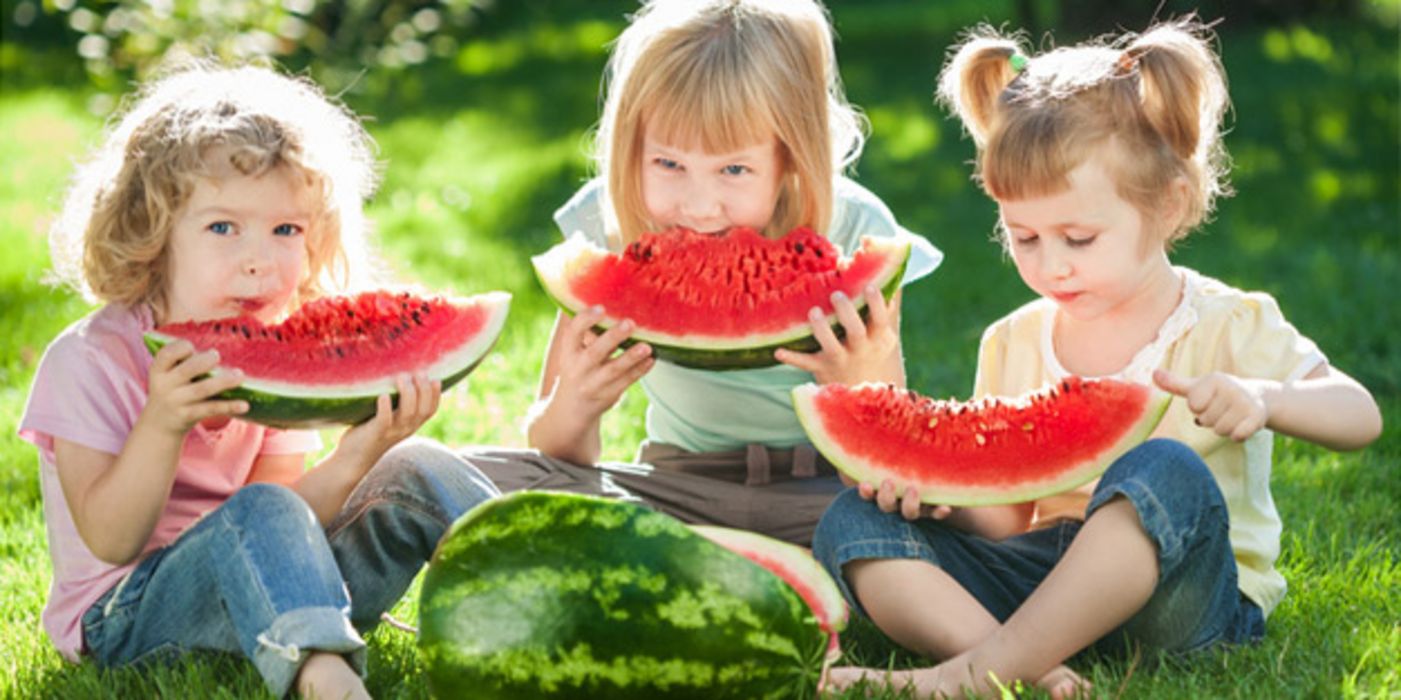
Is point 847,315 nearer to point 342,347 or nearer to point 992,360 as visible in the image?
point 992,360

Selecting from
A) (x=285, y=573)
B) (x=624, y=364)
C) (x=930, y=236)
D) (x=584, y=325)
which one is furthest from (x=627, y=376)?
(x=930, y=236)

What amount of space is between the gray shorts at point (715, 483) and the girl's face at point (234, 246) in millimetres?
724

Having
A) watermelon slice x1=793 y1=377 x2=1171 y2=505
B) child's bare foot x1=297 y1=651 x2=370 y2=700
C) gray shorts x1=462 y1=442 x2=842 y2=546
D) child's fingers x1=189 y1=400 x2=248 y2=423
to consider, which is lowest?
gray shorts x1=462 y1=442 x2=842 y2=546

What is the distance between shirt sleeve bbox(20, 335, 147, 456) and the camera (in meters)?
3.20

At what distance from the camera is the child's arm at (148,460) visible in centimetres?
307

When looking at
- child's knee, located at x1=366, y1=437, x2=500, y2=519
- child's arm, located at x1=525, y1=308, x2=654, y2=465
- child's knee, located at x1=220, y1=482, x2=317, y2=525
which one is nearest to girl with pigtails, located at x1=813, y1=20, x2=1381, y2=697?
child's arm, located at x1=525, y1=308, x2=654, y2=465

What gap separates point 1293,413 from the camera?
3.07 metres

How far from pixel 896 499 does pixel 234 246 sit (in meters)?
1.44

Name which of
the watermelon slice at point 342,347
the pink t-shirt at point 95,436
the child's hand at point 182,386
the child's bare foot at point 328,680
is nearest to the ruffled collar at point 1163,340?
the watermelon slice at point 342,347

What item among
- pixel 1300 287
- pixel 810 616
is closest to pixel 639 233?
pixel 810 616

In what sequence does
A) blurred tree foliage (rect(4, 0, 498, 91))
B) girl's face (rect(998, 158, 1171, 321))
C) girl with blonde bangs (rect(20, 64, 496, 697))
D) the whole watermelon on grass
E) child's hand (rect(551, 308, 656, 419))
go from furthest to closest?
blurred tree foliage (rect(4, 0, 498, 91)) → child's hand (rect(551, 308, 656, 419)) → girl's face (rect(998, 158, 1171, 321)) → girl with blonde bangs (rect(20, 64, 496, 697)) → the whole watermelon on grass

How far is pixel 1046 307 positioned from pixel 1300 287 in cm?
333

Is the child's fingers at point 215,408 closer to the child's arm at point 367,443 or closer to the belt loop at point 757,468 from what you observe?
the child's arm at point 367,443

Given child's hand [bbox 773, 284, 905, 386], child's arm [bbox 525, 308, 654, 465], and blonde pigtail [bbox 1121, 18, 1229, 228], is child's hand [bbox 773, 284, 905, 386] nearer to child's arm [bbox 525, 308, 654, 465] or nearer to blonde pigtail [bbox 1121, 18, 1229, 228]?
child's arm [bbox 525, 308, 654, 465]
